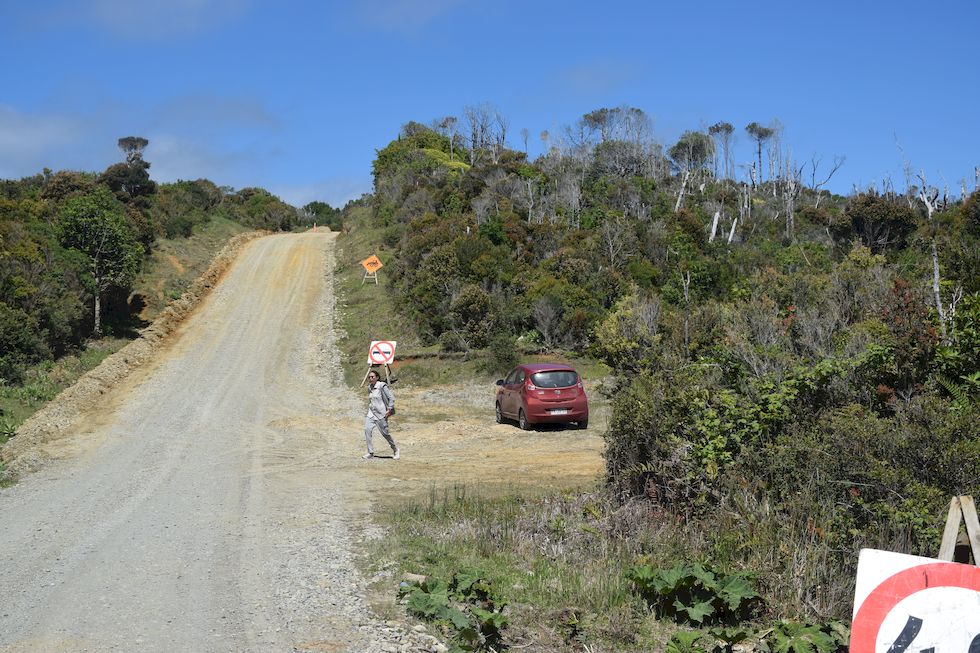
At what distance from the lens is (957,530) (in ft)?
14.0

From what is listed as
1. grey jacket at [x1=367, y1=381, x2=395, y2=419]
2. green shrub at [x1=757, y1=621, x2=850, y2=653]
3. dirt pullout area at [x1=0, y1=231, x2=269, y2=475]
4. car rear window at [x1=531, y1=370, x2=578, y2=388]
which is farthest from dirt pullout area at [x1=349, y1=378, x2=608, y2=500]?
dirt pullout area at [x1=0, y1=231, x2=269, y2=475]

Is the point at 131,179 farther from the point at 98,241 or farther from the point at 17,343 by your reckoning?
the point at 17,343

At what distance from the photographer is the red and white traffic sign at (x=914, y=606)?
4.02 meters

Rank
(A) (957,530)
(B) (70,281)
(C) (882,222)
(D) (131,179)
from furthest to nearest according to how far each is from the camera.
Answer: (D) (131,179) < (C) (882,222) < (B) (70,281) < (A) (957,530)

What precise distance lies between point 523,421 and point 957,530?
1548 cm

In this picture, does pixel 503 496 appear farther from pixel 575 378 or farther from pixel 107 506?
pixel 575 378

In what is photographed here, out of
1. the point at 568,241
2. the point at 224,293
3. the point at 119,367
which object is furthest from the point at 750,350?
the point at 224,293

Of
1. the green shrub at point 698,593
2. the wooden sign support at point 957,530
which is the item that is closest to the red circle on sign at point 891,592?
the wooden sign support at point 957,530

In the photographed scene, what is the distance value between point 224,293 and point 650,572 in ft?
128

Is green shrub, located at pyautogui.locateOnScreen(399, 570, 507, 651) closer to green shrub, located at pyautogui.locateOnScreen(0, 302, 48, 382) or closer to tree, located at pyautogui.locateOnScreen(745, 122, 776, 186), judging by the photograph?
green shrub, located at pyautogui.locateOnScreen(0, 302, 48, 382)

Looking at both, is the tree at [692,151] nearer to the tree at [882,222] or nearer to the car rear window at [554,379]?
the tree at [882,222]

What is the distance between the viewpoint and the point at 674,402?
8.92 m

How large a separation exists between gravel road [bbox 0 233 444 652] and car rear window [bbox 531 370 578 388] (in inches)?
180

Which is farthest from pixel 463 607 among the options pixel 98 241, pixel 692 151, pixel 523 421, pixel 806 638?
pixel 692 151
